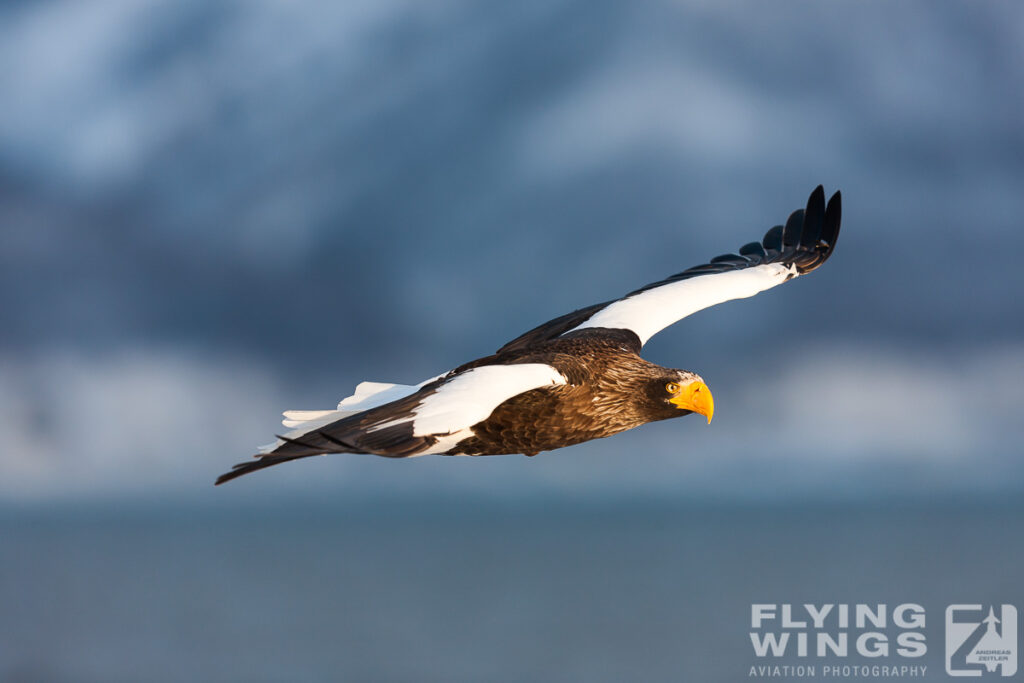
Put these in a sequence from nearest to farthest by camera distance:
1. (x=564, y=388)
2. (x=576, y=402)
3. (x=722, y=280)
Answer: (x=564, y=388), (x=576, y=402), (x=722, y=280)

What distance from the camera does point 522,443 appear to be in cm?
795

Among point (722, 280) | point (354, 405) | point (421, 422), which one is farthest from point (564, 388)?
point (722, 280)

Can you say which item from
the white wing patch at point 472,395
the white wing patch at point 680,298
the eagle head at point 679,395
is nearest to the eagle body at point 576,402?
the eagle head at point 679,395

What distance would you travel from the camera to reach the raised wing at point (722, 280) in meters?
9.72

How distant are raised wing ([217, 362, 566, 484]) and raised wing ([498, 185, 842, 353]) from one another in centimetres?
172

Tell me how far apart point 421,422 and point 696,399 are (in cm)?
283

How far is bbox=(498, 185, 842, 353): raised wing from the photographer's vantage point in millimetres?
9719

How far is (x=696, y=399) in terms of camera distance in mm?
8422

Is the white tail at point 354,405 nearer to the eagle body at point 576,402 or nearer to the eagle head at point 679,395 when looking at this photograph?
the eagle body at point 576,402

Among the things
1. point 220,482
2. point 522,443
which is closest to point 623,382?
point 522,443

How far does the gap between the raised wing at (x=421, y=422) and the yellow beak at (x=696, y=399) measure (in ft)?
4.23

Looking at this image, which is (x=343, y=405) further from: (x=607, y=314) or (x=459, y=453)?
(x=607, y=314)

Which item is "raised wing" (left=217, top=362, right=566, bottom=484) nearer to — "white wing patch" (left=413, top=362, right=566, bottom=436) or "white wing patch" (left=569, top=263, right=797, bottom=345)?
"white wing patch" (left=413, top=362, right=566, bottom=436)

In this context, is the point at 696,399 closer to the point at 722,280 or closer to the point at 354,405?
the point at 722,280
